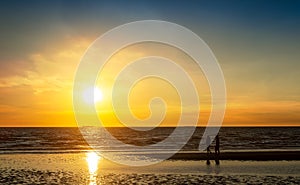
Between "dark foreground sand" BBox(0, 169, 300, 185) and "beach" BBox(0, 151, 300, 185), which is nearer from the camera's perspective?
"dark foreground sand" BBox(0, 169, 300, 185)

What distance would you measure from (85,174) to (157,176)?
578 cm

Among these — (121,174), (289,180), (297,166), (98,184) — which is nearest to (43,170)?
(121,174)

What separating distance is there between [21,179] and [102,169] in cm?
794

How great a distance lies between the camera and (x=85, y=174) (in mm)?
31094

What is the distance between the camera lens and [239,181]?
87.3 feet

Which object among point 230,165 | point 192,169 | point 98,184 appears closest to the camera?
point 98,184

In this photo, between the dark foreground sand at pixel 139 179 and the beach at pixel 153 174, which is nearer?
the dark foreground sand at pixel 139 179

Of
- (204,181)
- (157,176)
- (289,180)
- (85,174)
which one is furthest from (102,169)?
(289,180)

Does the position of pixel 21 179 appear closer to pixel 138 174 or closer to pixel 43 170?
pixel 43 170

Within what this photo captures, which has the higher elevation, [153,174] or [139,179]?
[153,174]

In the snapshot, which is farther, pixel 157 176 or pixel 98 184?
pixel 157 176

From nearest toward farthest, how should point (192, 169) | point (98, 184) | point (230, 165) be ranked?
1. point (98, 184)
2. point (192, 169)
3. point (230, 165)

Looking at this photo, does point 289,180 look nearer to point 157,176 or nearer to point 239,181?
point 239,181

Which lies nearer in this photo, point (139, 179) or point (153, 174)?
point (139, 179)
